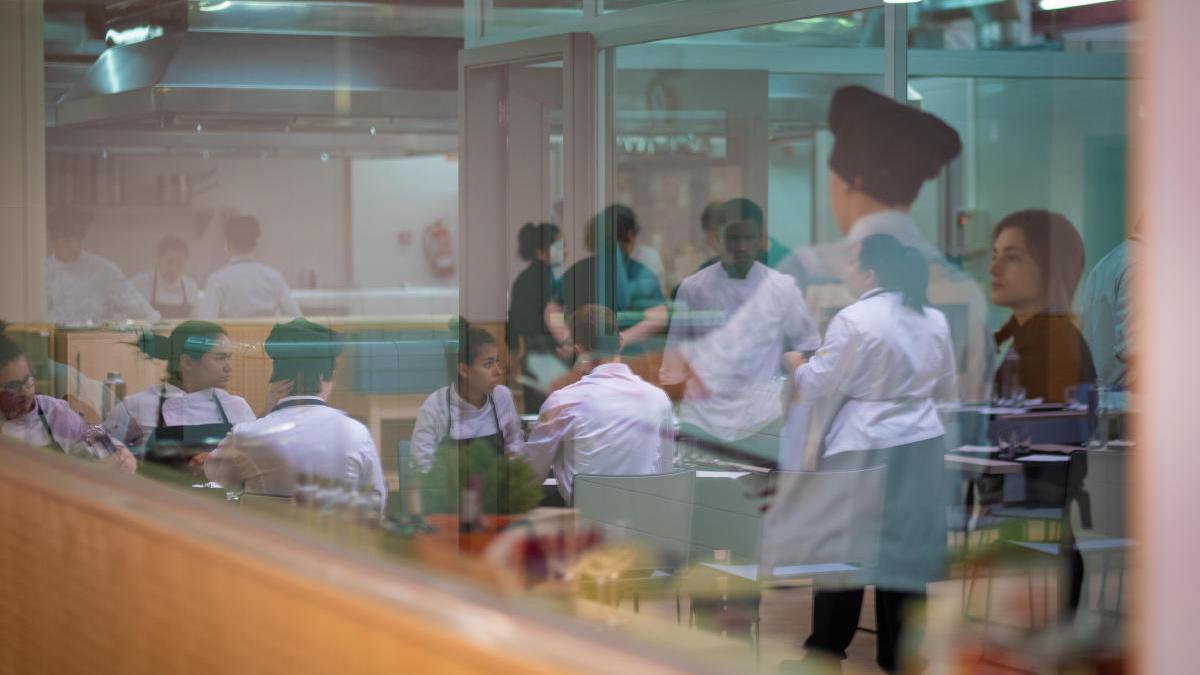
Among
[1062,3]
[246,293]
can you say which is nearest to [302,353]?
[246,293]

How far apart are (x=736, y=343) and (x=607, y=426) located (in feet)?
1.27

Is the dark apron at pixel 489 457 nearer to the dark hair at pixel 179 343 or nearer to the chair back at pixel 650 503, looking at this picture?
the chair back at pixel 650 503

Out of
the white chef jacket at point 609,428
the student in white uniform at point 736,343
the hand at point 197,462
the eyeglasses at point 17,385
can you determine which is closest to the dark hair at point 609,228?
the student in white uniform at point 736,343

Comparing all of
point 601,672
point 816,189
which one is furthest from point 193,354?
point 816,189

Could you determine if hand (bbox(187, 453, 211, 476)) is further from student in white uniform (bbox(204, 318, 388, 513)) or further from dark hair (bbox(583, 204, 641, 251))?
dark hair (bbox(583, 204, 641, 251))

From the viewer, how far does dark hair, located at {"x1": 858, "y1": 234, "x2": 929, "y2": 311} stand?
211 centimetres

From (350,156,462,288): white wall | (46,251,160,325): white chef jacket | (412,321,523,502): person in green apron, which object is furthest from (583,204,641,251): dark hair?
(350,156,462,288): white wall

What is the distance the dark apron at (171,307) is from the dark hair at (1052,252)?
10.3 ft

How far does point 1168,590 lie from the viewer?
2.67 ft

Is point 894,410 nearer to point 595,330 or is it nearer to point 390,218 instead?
point 595,330

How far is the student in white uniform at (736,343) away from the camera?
10.1 ft

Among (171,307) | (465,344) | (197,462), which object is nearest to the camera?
(197,462)

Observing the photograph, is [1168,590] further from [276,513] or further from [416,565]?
[276,513]

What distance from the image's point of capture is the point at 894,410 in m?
2.15
